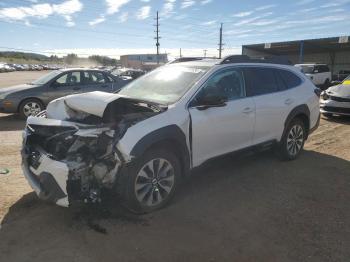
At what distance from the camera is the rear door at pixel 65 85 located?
33.2 feet

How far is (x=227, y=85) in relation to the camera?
194 inches

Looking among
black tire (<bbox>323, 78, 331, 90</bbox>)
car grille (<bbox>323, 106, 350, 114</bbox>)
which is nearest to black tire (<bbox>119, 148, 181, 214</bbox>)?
car grille (<bbox>323, 106, 350, 114</bbox>)

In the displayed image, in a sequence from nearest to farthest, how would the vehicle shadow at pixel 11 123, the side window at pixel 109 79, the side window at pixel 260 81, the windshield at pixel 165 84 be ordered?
the windshield at pixel 165 84 → the side window at pixel 260 81 → the vehicle shadow at pixel 11 123 → the side window at pixel 109 79

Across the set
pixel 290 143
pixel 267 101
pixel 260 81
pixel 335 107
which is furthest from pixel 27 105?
pixel 335 107

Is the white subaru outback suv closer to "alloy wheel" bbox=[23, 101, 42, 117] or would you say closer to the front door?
the front door

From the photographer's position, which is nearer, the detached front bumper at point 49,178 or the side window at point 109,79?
the detached front bumper at point 49,178

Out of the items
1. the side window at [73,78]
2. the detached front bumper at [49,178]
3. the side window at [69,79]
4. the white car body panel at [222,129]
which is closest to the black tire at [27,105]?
the side window at [69,79]

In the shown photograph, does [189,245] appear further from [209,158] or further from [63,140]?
[63,140]

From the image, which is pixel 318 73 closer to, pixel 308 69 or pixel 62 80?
pixel 308 69

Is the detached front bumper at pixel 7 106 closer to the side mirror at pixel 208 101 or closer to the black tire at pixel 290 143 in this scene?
the side mirror at pixel 208 101

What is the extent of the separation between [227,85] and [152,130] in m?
1.57

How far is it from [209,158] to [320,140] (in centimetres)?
424

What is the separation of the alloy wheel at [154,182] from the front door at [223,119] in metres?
0.45

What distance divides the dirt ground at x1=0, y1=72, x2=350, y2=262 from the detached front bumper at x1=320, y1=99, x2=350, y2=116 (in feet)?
16.4
